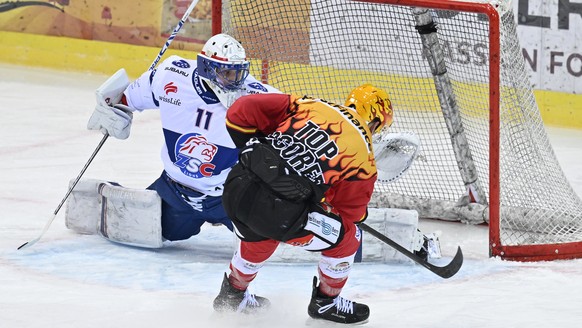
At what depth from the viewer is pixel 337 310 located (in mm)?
3713

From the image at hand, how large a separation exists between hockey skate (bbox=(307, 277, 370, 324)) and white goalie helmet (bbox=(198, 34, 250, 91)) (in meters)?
0.91

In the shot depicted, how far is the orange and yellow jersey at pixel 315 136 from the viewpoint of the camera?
3.45m

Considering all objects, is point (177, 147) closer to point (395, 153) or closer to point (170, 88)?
point (170, 88)

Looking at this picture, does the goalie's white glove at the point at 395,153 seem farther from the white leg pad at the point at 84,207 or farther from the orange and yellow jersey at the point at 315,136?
the white leg pad at the point at 84,207

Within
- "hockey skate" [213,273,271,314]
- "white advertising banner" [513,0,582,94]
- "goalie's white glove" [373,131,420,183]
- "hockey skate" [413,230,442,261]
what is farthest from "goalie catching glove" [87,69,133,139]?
"white advertising banner" [513,0,582,94]

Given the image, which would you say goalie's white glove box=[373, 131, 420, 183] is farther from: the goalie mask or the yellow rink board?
the yellow rink board

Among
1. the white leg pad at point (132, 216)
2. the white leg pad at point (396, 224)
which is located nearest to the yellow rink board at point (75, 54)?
the white leg pad at point (132, 216)

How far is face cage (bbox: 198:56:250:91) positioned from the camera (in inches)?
163

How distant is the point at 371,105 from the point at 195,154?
36.2 inches

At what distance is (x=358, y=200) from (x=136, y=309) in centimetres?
86

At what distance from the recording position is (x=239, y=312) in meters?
3.72

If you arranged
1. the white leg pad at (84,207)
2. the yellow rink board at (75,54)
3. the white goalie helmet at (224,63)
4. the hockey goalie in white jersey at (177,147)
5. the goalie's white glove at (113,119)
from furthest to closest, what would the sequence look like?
the yellow rink board at (75,54), the white leg pad at (84,207), the goalie's white glove at (113,119), the hockey goalie in white jersey at (177,147), the white goalie helmet at (224,63)

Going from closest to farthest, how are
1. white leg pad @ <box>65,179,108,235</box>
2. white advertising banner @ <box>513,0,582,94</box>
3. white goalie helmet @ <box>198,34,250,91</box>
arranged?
white goalie helmet @ <box>198,34,250,91</box>, white leg pad @ <box>65,179,108,235</box>, white advertising banner @ <box>513,0,582,94</box>

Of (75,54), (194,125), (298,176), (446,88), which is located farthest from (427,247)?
(75,54)
